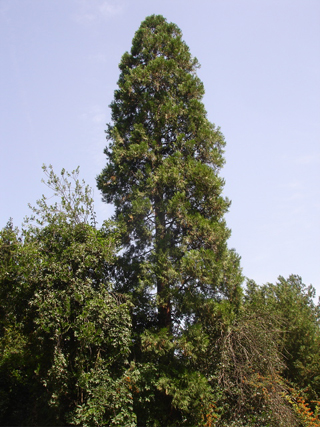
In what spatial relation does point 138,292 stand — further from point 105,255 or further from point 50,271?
point 50,271

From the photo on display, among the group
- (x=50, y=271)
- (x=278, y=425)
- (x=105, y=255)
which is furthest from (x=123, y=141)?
(x=278, y=425)

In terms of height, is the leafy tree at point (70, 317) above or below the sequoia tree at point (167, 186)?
below

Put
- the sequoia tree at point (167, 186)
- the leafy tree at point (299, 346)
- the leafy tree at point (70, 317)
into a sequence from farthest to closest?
the leafy tree at point (299, 346), the sequoia tree at point (167, 186), the leafy tree at point (70, 317)

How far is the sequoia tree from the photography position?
9062 mm

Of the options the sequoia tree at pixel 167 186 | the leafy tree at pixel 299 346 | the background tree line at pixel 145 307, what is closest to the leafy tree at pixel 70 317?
the background tree line at pixel 145 307

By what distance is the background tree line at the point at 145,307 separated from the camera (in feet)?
25.0

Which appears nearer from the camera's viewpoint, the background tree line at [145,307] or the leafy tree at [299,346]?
the background tree line at [145,307]

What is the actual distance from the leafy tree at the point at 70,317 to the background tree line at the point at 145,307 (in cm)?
3

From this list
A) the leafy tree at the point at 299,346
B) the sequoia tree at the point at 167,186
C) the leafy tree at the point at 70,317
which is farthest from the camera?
the leafy tree at the point at 299,346

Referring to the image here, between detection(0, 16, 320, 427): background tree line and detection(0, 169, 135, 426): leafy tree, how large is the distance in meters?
0.03

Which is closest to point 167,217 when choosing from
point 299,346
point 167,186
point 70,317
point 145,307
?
point 167,186

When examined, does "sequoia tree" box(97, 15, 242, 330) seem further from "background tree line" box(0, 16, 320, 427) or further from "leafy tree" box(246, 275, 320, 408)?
"leafy tree" box(246, 275, 320, 408)

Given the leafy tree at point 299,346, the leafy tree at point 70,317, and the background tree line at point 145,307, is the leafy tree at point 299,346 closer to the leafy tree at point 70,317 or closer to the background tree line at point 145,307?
the background tree line at point 145,307

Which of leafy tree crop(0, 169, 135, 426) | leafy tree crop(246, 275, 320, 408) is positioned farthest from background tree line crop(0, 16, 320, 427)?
leafy tree crop(246, 275, 320, 408)
